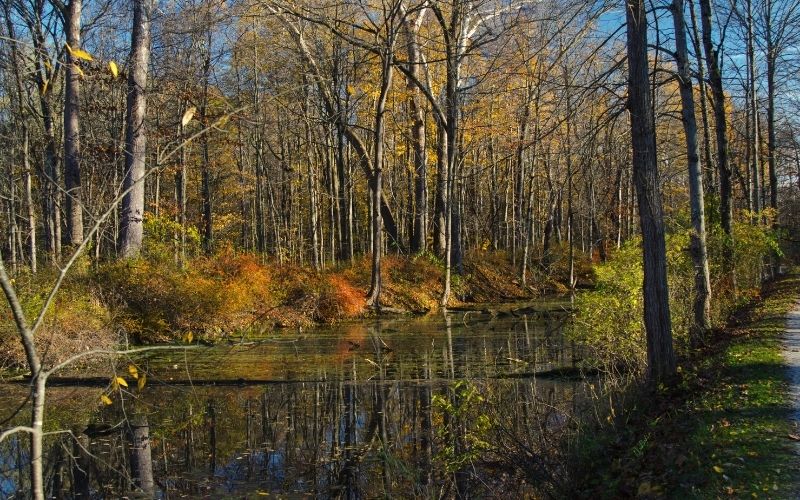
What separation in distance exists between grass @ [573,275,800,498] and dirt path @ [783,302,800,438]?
8 centimetres

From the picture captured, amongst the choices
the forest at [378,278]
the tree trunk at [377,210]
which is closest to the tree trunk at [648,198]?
the forest at [378,278]

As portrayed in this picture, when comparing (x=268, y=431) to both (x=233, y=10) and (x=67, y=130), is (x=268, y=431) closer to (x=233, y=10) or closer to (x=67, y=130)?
(x=67, y=130)

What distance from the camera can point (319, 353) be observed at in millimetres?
15133

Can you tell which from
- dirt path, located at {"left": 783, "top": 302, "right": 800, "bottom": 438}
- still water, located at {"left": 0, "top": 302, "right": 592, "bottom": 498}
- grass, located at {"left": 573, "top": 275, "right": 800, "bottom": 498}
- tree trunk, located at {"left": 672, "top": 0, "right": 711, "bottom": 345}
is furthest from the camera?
tree trunk, located at {"left": 672, "top": 0, "right": 711, "bottom": 345}

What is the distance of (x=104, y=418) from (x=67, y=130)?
1033 centimetres

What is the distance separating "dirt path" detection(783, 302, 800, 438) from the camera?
6.83 meters

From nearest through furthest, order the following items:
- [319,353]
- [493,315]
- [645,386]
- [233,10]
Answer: [645,386] → [319,353] → [233,10] → [493,315]

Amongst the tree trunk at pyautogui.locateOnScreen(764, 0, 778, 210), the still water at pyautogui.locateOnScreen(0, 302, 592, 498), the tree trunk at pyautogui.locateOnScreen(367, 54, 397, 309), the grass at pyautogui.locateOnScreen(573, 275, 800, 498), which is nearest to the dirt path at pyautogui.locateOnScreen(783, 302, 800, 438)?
the grass at pyautogui.locateOnScreen(573, 275, 800, 498)

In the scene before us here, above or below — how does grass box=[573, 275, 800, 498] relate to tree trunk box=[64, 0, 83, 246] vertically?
below

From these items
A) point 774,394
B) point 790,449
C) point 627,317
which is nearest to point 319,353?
point 627,317

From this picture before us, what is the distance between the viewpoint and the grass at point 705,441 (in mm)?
5047

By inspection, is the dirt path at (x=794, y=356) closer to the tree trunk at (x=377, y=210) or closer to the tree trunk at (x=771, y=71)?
the tree trunk at (x=377, y=210)

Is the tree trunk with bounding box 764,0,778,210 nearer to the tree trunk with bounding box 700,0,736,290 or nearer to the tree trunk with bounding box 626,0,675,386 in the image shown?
the tree trunk with bounding box 700,0,736,290

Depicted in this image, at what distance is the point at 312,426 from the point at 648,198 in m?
5.18
